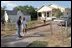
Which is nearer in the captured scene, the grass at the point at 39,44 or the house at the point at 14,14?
the grass at the point at 39,44

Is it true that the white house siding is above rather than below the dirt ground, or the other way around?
above

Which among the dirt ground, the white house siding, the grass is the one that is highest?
the white house siding

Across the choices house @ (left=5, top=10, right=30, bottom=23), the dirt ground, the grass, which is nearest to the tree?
house @ (left=5, top=10, right=30, bottom=23)

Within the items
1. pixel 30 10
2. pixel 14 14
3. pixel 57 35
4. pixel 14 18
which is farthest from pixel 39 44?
pixel 14 14

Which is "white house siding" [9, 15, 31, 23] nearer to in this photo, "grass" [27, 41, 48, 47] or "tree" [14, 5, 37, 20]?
"tree" [14, 5, 37, 20]

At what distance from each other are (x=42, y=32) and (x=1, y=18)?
310 centimetres

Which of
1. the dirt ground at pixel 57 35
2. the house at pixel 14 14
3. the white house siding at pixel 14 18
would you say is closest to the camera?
the dirt ground at pixel 57 35

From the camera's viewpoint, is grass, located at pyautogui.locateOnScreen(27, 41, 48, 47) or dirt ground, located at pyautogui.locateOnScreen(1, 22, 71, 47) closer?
grass, located at pyautogui.locateOnScreen(27, 41, 48, 47)

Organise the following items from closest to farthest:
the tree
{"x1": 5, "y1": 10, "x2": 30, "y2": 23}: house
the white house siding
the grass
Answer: the grass → the tree → {"x1": 5, "y1": 10, "x2": 30, "y2": 23}: house → the white house siding

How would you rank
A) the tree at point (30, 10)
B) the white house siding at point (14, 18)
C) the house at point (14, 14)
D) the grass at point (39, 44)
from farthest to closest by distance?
the white house siding at point (14, 18) < the house at point (14, 14) < the tree at point (30, 10) < the grass at point (39, 44)

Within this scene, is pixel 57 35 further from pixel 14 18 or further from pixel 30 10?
pixel 14 18

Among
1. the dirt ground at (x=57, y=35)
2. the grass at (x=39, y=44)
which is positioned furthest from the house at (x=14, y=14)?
the grass at (x=39, y=44)

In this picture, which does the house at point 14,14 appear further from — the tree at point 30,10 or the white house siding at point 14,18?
the tree at point 30,10

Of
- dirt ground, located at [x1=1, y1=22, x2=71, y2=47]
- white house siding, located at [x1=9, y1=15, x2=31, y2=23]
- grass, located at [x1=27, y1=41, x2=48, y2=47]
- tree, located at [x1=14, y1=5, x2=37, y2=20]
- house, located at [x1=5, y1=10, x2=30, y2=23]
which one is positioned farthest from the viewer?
white house siding, located at [x1=9, y1=15, x2=31, y2=23]
